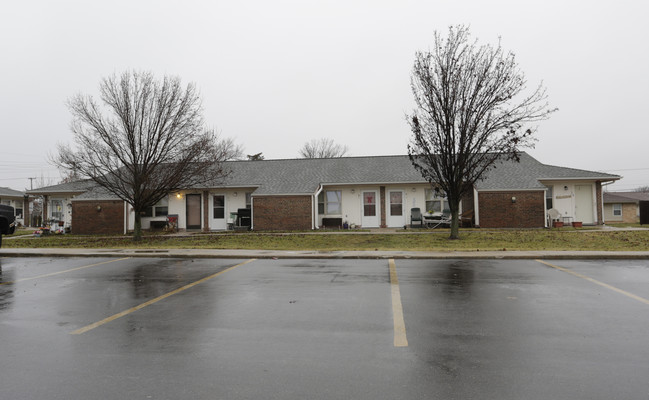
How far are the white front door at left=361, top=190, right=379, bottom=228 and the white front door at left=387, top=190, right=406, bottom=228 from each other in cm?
77

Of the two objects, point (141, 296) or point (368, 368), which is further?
point (141, 296)

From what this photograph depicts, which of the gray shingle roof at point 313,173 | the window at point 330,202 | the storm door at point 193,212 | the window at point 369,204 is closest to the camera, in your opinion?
the gray shingle roof at point 313,173

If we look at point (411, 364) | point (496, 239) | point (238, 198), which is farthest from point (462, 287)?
point (238, 198)

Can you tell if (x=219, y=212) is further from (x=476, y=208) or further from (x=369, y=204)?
(x=476, y=208)

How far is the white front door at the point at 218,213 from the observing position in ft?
84.5

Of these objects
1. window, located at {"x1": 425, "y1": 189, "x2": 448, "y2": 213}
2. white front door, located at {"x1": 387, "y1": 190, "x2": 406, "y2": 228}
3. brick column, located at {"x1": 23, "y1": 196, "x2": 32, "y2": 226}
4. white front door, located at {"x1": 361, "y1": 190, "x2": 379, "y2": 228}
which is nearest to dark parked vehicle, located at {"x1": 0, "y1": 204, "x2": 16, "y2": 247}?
white front door, located at {"x1": 361, "y1": 190, "x2": 379, "y2": 228}

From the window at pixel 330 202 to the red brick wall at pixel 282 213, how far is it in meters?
1.79

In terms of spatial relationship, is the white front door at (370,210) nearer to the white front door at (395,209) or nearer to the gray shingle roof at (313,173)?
the white front door at (395,209)

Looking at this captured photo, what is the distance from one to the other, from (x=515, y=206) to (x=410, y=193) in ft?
18.8

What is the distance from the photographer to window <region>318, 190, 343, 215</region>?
25141 millimetres

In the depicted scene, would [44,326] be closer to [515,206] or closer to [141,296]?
[141,296]

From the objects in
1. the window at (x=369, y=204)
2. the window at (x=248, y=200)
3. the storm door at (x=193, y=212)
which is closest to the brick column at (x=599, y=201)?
the window at (x=369, y=204)

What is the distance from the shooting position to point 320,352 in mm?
4332

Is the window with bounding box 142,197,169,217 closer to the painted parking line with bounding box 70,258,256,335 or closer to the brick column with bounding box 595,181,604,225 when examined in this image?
the painted parking line with bounding box 70,258,256,335
